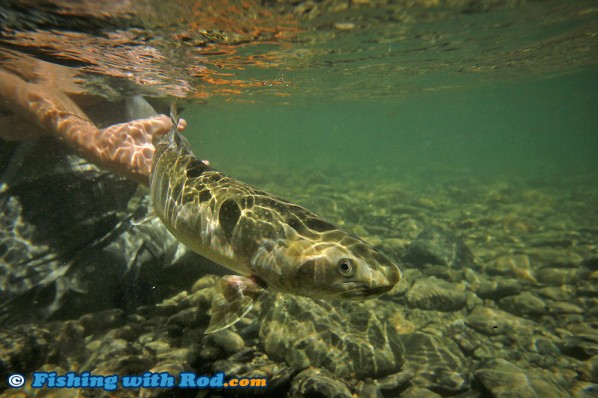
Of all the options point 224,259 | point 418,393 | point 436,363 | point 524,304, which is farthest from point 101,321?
point 524,304

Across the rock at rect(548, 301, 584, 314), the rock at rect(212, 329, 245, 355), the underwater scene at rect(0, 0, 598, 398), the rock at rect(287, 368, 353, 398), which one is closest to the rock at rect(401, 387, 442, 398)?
the underwater scene at rect(0, 0, 598, 398)

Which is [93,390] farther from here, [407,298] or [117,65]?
[117,65]

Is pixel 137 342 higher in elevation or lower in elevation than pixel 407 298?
lower

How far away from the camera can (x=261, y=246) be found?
2959 millimetres

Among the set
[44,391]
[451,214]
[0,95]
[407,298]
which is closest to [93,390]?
[44,391]

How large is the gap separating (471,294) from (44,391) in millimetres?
7862

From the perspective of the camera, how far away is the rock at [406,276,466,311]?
6.46 metres

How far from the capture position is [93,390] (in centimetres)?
331

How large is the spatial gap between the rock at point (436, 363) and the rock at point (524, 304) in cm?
243

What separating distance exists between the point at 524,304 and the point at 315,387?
18.6ft

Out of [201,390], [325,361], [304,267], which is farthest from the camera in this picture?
[325,361]

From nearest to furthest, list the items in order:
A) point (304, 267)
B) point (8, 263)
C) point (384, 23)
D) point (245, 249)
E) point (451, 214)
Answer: point (304, 267) < point (245, 249) < point (8, 263) < point (384, 23) < point (451, 214)

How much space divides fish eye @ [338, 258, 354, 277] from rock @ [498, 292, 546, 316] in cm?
602

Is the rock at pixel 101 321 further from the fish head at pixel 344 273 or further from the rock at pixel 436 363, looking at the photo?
the rock at pixel 436 363
